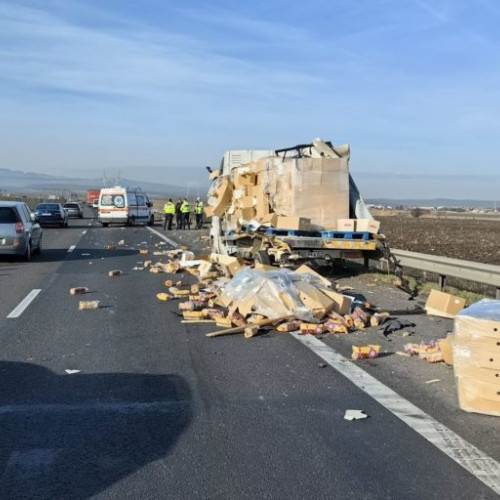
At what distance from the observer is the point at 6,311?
10.4 meters

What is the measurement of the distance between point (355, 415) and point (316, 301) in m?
3.78

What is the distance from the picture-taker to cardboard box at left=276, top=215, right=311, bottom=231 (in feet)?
43.9

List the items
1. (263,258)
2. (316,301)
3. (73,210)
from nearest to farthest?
1. (316,301)
2. (263,258)
3. (73,210)

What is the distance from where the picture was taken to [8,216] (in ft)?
58.3

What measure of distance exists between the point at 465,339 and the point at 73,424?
3180 mm

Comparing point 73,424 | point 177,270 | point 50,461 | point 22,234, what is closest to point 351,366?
point 73,424

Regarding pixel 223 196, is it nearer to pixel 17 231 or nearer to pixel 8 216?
pixel 17 231

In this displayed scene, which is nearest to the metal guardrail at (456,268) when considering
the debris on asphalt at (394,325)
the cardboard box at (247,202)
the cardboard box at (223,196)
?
the debris on asphalt at (394,325)

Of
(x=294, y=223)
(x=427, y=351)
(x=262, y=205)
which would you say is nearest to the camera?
(x=427, y=351)

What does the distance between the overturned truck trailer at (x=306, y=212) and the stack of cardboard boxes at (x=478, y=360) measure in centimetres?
798

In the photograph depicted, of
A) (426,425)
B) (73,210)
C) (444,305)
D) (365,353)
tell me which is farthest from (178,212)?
(426,425)

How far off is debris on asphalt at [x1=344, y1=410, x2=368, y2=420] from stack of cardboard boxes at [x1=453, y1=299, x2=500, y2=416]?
841 millimetres

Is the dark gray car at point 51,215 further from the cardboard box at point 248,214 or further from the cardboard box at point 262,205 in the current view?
the cardboard box at point 262,205

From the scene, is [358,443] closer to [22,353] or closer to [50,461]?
[50,461]
